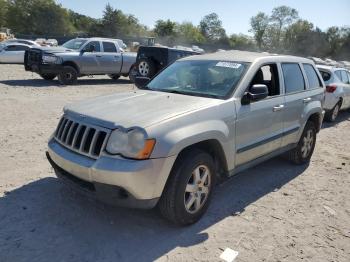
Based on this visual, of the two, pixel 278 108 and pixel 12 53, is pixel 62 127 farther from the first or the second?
pixel 12 53

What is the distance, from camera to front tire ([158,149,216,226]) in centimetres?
359

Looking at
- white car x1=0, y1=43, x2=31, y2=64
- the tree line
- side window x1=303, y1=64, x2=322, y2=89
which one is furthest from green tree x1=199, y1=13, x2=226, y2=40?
side window x1=303, y1=64, x2=322, y2=89

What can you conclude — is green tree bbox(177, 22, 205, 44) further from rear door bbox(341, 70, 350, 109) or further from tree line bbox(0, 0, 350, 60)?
rear door bbox(341, 70, 350, 109)

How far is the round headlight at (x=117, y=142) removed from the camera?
→ 11.1ft

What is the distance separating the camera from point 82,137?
3.66 m

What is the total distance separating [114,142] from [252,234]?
1.72 meters

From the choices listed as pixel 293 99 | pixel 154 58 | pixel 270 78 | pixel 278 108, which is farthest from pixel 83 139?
pixel 154 58

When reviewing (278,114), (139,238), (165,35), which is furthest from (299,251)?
(165,35)

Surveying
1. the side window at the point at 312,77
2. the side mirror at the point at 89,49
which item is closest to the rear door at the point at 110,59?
the side mirror at the point at 89,49

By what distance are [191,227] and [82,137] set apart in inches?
57.1

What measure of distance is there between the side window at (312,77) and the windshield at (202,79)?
189 cm

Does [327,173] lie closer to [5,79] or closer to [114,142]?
[114,142]

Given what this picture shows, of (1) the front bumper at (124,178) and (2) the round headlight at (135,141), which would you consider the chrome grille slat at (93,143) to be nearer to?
(1) the front bumper at (124,178)

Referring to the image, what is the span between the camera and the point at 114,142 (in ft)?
11.1
